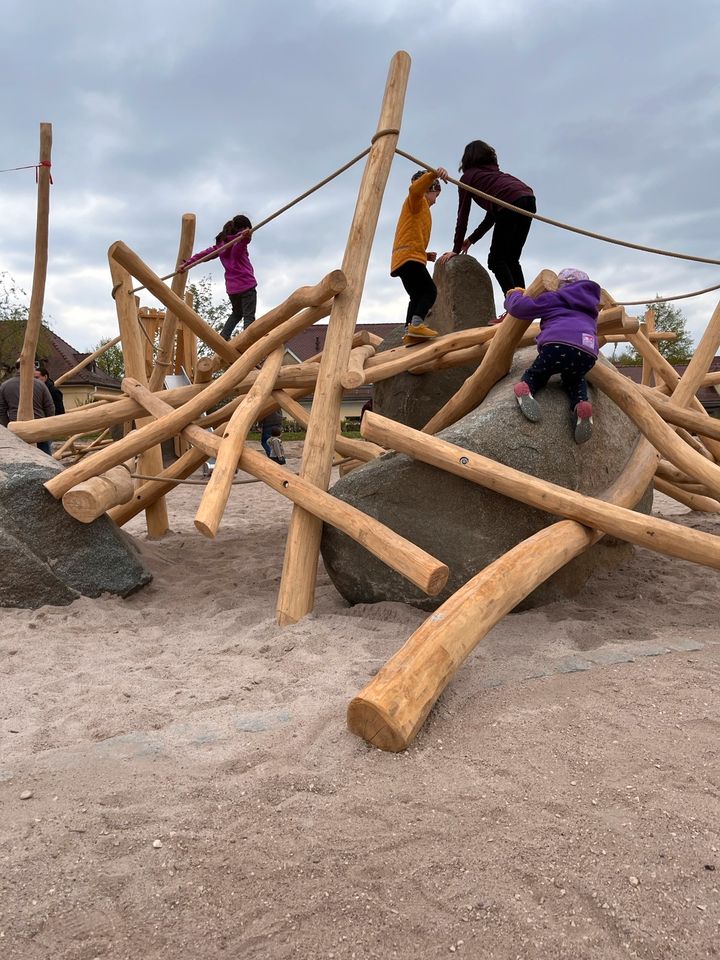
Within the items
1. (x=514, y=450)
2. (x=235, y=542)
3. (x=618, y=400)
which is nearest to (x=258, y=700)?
(x=514, y=450)

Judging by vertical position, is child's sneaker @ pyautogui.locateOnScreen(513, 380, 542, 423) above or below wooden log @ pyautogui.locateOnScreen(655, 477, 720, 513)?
above

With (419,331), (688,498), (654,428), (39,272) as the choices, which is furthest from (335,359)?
(688,498)

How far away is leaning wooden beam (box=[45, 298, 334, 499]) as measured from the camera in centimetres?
413

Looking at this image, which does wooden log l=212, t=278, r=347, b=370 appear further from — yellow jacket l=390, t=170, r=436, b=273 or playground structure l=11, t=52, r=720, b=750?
yellow jacket l=390, t=170, r=436, b=273

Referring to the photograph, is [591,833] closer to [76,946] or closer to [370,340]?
[76,946]

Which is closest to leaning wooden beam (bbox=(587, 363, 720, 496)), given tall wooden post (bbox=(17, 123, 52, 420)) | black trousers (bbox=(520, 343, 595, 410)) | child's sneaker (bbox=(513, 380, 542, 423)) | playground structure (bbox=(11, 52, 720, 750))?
playground structure (bbox=(11, 52, 720, 750))

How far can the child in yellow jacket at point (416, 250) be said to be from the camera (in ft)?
17.3

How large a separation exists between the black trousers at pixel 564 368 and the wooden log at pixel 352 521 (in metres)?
1.28

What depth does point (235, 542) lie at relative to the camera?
20.1 feet

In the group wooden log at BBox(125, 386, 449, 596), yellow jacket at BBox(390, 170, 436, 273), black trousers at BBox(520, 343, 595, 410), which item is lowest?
wooden log at BBox(125, 386, 449, 596)

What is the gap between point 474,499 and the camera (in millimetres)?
3656

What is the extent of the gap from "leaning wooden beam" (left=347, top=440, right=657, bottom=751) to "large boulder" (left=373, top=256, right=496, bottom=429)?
2.52 m

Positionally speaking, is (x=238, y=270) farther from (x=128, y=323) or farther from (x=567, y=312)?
(x=567, y=312)

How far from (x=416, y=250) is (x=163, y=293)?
2033mm
